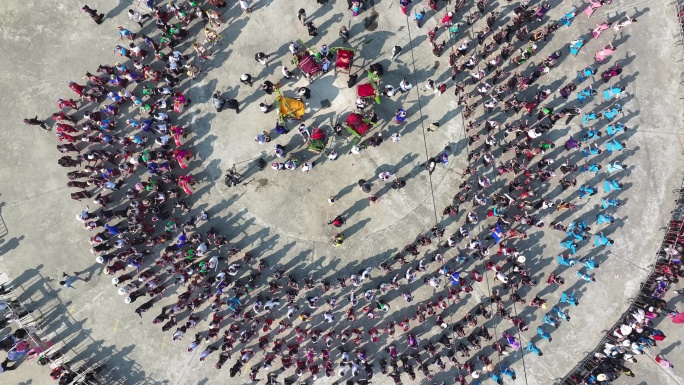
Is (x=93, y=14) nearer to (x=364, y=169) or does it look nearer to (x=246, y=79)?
(x=246, y=79)

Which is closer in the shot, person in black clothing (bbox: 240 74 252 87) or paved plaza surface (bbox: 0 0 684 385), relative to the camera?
person in black clothing (bbox: 240 74 252 87)

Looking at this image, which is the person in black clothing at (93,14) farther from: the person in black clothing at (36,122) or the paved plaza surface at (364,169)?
the person in black clothing at (36,122)

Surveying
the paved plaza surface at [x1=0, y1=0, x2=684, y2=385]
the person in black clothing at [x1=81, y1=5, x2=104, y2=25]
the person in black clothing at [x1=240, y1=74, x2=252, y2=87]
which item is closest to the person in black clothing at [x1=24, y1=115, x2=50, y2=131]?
the paved plaza surface at [x1=0, y1=0, x2=684, y2=385]

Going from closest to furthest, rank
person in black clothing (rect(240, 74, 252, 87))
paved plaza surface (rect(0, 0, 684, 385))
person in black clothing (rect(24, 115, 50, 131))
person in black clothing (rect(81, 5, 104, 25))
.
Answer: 1. person in black clothing (rect(240, 74, 252, 87))
2. person in black clothing (rect(81, 5, 104, 25))
3. person in black clothing (rect(24, 115, 50, 131))
4. paved plaza surface (rect(0, 0, 684, 385))

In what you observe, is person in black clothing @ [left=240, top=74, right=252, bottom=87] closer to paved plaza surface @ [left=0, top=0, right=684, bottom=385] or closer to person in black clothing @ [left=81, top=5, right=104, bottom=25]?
paved plaza surface @ [left=0, top=0, right=684, bottom=385]

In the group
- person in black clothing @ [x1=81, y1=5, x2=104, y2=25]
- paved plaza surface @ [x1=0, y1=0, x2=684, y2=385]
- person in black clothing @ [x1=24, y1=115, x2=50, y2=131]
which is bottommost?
paved plaza surface @ [x1=0, y1=0, x2=684, y2=385]

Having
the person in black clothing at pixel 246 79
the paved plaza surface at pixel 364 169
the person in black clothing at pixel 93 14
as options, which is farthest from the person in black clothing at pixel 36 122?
the person in black clothing at pixel 246 79

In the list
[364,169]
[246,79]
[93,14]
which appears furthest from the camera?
[364,169]

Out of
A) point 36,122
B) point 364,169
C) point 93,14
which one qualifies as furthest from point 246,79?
point 36,122

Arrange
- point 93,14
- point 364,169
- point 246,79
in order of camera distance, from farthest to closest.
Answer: point 364,169 → point 93,14 → point 246,79
